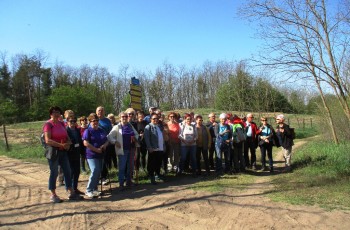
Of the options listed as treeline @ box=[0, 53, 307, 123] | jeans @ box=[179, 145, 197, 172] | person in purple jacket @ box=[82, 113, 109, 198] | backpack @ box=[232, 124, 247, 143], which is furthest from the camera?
treeline @ box=[0, 53, 307, 123]

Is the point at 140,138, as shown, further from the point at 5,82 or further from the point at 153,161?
the point at 5,82

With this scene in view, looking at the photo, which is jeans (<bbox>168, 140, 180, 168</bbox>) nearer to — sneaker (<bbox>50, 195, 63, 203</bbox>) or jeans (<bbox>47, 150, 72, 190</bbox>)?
jeans (<bbox>47, 150, 72, 190</bbox>)

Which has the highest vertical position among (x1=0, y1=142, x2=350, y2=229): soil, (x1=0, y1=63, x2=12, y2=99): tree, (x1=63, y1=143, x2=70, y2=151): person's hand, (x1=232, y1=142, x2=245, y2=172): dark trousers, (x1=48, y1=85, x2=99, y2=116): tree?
(x1=0, y1=63, x2=12, y2=99): tree

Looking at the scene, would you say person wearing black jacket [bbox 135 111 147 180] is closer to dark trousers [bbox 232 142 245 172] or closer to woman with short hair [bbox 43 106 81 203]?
woman with short hair [bbox 43 106 81 203]

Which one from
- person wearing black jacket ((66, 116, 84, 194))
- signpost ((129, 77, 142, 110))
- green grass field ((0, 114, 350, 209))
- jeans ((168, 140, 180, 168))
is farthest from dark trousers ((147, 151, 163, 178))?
signpost ((129, 77, 142, 110))

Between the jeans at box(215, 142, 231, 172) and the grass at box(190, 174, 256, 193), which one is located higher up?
the jeans at box(215, 142, 231, 172)

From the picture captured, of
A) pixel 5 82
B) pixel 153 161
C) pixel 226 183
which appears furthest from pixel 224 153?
pixel 5 82

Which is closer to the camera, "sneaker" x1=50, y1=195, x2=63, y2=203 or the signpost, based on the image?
"sneaker" x1=50, y1=195, x2=63, y2=203

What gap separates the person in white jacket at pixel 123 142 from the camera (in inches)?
286

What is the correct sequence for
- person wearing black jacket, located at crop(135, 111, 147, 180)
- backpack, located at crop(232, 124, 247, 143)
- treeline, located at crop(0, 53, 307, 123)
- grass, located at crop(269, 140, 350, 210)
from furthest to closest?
treeline, located at crop(0, 53, 307, 123)
backpack, located at crop(232, 124, 247, 143)
person wearing black jacket, located at crop(135, 111, 147, 180)
grass, located at crop(269, 140, 350, 210)

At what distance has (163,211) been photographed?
5.70m

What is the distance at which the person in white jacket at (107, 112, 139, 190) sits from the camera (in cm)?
727

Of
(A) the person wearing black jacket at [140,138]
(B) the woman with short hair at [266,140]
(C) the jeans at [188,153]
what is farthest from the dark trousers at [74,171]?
(B) the woman with short hair at [266,140]

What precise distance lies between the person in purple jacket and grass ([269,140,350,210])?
357 cm
